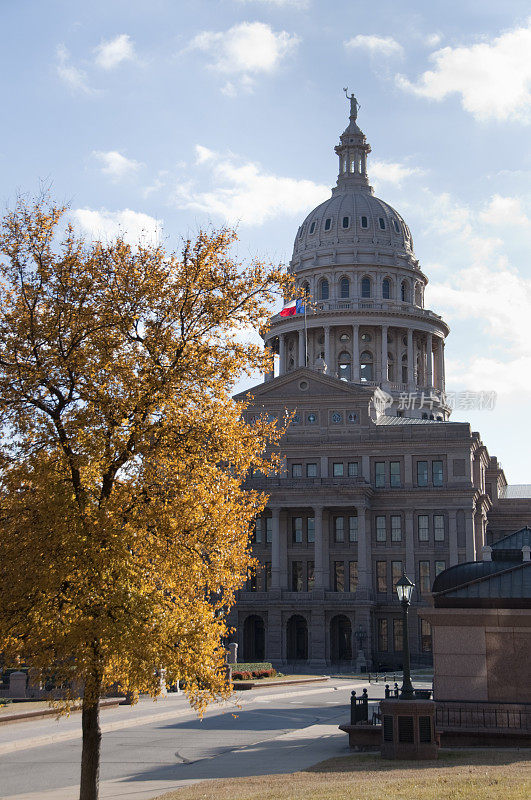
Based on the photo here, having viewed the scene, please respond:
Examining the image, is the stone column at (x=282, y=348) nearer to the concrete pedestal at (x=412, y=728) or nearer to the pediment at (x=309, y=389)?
the pediment at (x=309, y=389)

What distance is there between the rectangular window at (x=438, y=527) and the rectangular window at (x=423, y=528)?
650 mm

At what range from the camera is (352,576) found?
93438mm

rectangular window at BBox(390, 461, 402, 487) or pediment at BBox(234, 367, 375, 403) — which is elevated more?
pediment at BBox(234, 367, 375, 403)

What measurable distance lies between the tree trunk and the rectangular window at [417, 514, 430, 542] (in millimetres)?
76812

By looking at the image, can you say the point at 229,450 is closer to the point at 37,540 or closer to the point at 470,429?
the point at 37,540

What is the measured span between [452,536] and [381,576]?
763 centimetres

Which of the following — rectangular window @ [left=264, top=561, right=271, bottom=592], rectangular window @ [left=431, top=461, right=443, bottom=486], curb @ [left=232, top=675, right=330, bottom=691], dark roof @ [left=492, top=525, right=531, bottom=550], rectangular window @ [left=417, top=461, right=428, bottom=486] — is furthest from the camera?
rectangular window @ [left=417, top=461, right=428, bottom=486]

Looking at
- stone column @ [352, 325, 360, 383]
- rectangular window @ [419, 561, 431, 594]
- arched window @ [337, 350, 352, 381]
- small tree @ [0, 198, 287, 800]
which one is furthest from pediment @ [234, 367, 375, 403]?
small tree @ [0, 198, 287, 800]

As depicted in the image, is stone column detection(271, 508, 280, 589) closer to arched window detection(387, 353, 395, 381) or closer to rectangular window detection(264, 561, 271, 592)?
rectangular window detection(264, 561, 271, 592)

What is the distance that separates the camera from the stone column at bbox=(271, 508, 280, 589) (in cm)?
9275

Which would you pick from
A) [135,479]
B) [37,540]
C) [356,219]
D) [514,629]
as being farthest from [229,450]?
[356,219]

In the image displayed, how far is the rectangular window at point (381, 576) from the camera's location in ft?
306

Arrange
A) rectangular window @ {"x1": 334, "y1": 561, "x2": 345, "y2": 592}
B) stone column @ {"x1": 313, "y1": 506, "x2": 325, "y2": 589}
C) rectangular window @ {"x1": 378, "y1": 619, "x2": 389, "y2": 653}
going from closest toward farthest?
rectangular window @ {"x1": 378, "y1": 619, "x2": 389, "y2": 653} → stone column @ {"x1": 313, "y1": 506, "x2": 325, "y2": 589} → rectangular window @ {"x1": 334, "y1": 561, "x2": 345, "y2": 592}

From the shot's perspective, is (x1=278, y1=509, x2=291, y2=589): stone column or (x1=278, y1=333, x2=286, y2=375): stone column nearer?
(x1=278, y1=509, x2=291, y2=589): stone column
